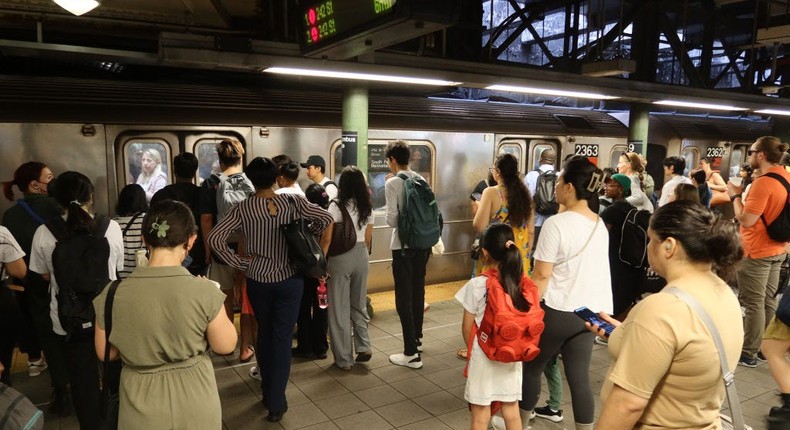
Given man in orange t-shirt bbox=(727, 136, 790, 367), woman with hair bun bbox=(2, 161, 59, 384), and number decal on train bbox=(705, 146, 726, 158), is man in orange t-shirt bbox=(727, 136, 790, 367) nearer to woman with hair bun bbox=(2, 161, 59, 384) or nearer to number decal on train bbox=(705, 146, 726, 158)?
woman with hair bun bbox=(2, 161, 59, 384)

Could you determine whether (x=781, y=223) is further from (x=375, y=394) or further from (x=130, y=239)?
(x=130, y=239)

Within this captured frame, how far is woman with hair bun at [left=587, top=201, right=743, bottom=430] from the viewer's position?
1.49 meters

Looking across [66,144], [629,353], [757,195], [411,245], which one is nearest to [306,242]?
[411,245]

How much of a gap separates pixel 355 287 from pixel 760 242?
339 cm

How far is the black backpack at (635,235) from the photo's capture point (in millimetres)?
4031

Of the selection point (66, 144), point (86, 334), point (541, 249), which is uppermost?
point (66, 144)

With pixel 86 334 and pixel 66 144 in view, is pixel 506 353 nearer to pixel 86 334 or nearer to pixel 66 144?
pixel 86 334

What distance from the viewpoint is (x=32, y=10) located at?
4.82 meters

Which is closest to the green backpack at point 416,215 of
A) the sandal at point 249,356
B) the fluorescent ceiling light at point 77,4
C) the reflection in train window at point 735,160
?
the sandal at point 249,356

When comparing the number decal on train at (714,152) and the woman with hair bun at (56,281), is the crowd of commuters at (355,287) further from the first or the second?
the number decal on train at (714,152)

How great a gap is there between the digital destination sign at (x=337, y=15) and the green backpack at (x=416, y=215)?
124cm

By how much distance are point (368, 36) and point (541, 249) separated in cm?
180

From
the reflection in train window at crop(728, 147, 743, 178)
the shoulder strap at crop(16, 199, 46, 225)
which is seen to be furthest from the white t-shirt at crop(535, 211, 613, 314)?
the reflection in train window at crop(728, 147, 743, 178)

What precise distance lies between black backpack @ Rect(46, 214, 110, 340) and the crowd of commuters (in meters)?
0.04
